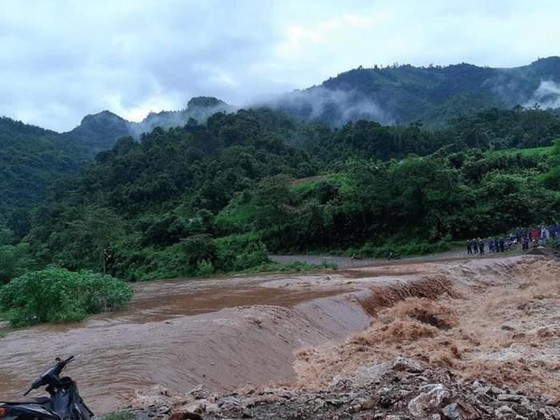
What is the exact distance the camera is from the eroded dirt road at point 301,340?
947 centimetres

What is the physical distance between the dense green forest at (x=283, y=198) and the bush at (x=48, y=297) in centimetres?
2083

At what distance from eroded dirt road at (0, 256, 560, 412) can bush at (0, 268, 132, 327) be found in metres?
0.93

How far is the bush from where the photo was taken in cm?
1753

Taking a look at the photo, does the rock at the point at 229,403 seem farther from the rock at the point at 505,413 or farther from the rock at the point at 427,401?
the rock at the point at 505,413

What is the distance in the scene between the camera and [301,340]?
13.5 m

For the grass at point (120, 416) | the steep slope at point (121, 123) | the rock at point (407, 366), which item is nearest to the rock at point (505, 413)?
the rock at point (407, 366)

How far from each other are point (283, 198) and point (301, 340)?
34.3 metres

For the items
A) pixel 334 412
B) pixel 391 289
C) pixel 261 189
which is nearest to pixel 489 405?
pixel 334 412

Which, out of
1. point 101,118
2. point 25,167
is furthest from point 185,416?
point 101,118

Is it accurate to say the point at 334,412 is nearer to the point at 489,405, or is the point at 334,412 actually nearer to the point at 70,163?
the point at 489,405

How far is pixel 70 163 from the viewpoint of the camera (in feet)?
350

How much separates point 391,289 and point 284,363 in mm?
8377

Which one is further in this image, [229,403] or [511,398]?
[229,403]

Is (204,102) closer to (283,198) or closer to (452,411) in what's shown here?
(283,198)
